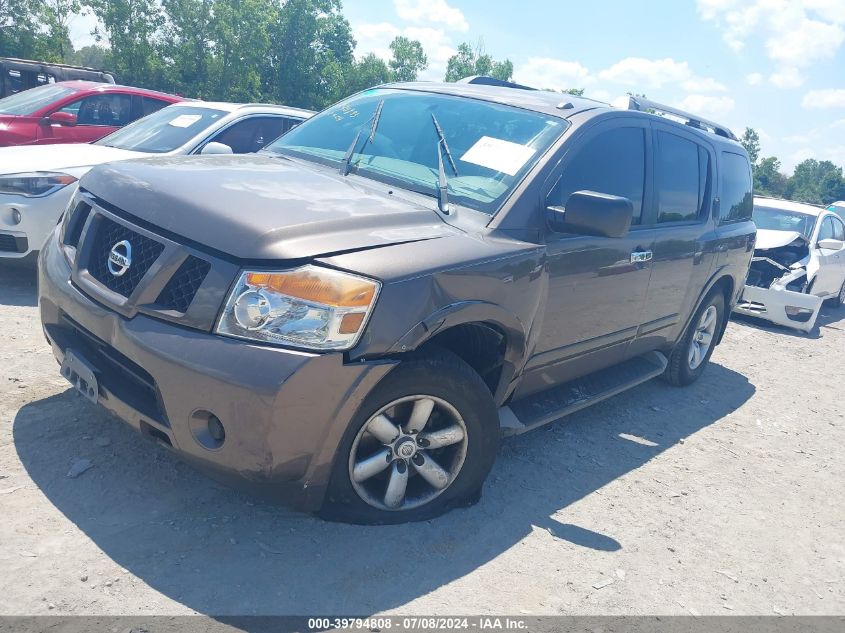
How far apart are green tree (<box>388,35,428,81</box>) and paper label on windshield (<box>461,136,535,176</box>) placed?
5725 cm

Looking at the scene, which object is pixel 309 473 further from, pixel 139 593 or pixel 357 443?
pixel 139 593

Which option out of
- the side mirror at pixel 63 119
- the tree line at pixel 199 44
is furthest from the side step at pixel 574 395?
the tree line at pixel 199 44

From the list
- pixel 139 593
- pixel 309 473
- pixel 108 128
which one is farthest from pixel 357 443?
pixel 108 128

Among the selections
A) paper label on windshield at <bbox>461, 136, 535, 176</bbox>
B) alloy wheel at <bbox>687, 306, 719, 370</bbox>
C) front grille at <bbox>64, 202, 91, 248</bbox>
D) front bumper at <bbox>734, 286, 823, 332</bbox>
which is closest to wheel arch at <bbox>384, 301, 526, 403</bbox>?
paper label on windshield at <bbox>461, 136, 535, 176</bbox>

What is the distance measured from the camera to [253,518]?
3.05m

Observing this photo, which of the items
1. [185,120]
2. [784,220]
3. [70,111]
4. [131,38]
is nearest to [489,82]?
[185,120]

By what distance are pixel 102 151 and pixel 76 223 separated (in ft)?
11.7

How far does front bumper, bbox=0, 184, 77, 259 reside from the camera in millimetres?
5445

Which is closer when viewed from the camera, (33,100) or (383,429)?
(383,429)

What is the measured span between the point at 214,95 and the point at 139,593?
4134 cm

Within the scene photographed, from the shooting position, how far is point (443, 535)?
315 centimetres

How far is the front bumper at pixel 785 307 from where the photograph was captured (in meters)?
8.75

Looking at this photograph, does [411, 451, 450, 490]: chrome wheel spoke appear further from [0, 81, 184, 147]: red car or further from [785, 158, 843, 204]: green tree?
[785, 158, 843, 204]: green tree

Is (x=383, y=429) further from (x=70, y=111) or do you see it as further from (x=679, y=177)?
(x=70, y=111)
